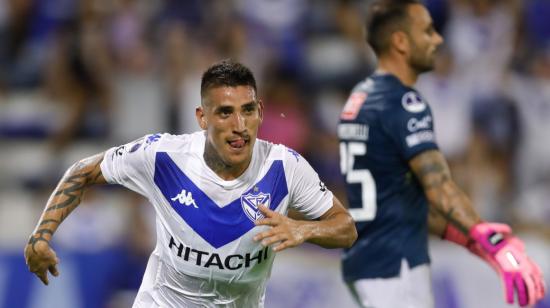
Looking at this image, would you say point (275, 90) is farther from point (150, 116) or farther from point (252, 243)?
point (252, 243)

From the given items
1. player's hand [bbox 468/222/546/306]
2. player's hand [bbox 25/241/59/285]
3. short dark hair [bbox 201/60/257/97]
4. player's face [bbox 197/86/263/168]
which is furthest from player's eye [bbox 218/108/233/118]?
player's hand [bbox 468/222/546/306]

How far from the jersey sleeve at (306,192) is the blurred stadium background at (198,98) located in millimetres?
3441

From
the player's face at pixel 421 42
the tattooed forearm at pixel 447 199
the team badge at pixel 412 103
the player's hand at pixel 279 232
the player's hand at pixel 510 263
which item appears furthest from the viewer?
the player's face at pixel 421 42

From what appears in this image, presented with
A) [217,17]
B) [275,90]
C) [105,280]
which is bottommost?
[105,280]

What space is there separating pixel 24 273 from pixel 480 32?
15.9 ft

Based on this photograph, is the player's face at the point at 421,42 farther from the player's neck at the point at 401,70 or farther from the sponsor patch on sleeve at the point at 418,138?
the sponsor patch on sleeve at the point at 418,138

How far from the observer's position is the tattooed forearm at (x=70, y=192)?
16.8 feet

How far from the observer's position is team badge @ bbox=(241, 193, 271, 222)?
4996 millimetres

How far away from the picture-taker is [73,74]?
10352 millimetres

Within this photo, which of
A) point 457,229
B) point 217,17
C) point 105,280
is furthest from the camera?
point 217,17

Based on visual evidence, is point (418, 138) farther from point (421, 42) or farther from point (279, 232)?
point (279, 232)

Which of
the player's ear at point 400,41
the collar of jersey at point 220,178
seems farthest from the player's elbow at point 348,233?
the player's ear at point 400,41

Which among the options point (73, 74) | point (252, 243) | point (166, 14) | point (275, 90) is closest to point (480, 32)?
point (275, 90)

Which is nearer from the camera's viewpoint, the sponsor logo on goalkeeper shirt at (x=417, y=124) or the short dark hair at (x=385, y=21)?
the sponsor logo on goalkeeper shirt at (x=417, y=124)
